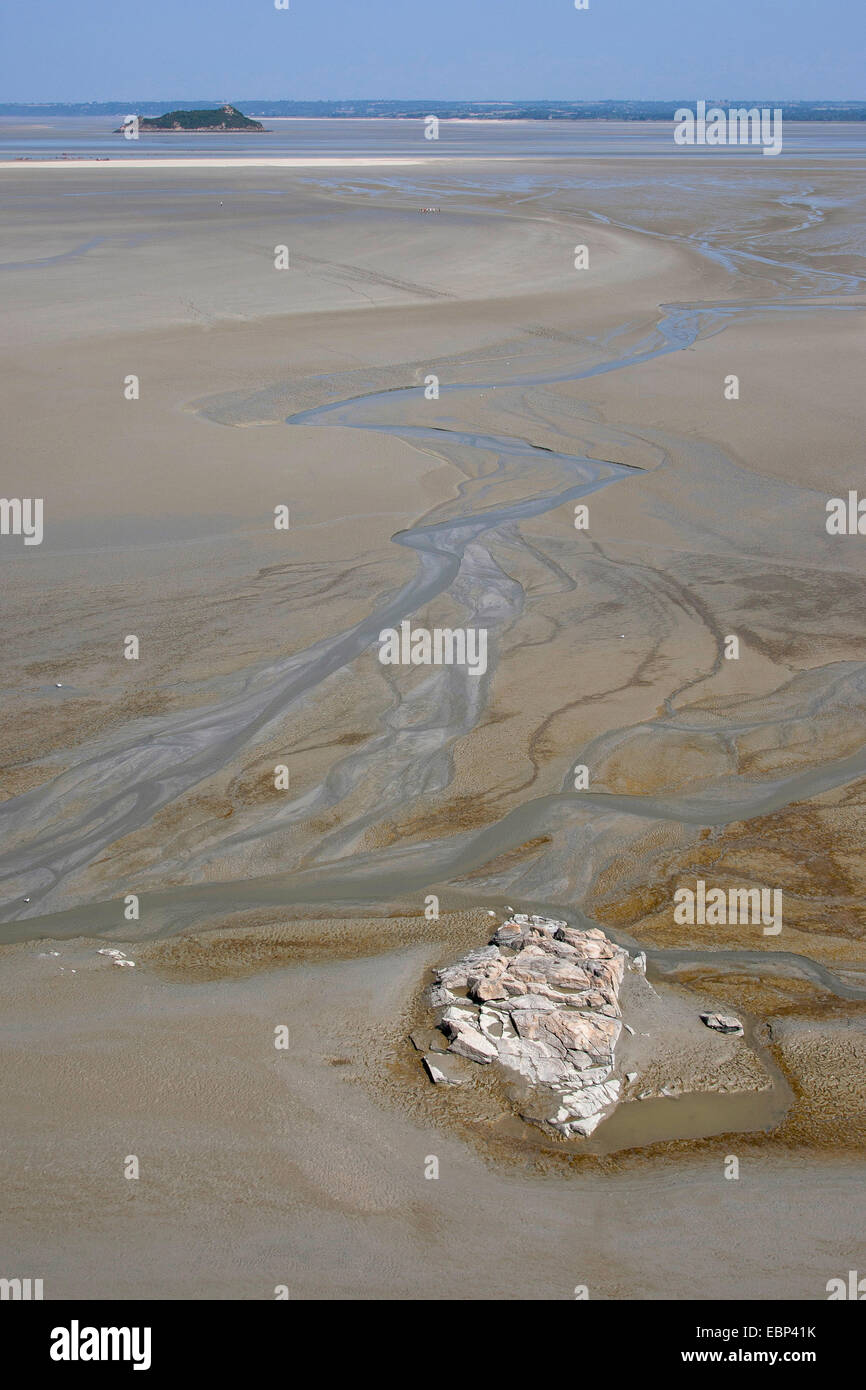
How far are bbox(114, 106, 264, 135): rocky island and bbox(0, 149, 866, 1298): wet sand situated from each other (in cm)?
9732

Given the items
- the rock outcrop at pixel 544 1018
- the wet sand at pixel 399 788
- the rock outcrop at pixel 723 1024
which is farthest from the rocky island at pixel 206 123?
the rock outcrop at pixel 723 1024

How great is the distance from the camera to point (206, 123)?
10325 cm

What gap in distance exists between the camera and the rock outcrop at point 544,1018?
3953 millimetres

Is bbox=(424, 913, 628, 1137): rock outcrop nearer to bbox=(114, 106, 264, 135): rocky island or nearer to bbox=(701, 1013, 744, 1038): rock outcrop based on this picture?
bbox=(701, 1013, 744, 1038): rock outcrop

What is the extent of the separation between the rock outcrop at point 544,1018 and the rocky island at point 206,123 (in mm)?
106026

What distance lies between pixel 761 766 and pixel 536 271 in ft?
52.5

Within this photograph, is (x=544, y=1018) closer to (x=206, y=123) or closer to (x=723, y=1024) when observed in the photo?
(x=723, y=1024)

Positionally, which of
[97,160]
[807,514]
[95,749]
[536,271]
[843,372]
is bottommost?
[95,749]

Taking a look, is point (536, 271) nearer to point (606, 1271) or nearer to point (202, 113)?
point (606, 1271)

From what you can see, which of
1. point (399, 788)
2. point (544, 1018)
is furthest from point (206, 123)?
point (544, 1018)

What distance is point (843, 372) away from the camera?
45.9 feet

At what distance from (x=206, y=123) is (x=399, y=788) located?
4449 inches

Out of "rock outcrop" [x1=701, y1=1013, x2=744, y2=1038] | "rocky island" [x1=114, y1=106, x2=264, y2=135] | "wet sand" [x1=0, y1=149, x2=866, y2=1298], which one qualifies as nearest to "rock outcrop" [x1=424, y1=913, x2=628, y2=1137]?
"wet sand" [x1=0, y1=149, x2=866, y2=1298]
